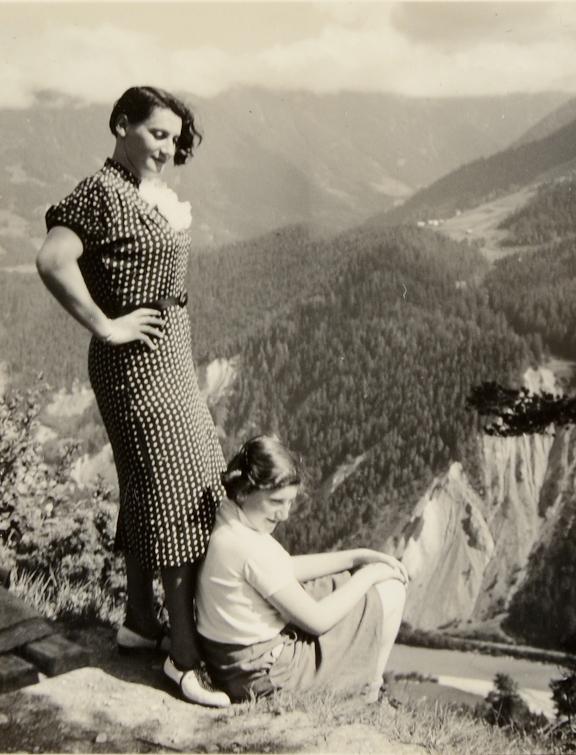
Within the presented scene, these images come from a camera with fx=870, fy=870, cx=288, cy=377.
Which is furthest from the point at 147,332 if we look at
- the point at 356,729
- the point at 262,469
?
the point at 356,729

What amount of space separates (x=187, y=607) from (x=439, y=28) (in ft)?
6.93

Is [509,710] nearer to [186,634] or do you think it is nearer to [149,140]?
[186,634]

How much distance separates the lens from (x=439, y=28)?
9.94ft

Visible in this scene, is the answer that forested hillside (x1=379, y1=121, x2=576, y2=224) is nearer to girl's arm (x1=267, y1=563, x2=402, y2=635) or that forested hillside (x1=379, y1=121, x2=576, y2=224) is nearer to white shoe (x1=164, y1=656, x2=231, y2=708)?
girl's arm (x1=267, y1=563, x2=402, y2=635)

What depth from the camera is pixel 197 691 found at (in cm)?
244

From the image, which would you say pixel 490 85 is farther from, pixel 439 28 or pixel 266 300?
pixel 266 300

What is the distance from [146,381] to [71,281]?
341 mm

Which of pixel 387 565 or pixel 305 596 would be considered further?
pixel 387 565

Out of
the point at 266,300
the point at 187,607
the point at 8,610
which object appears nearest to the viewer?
the point at 187,607

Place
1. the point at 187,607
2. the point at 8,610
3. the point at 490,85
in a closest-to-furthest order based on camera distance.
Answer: the point at 187,607 → the point at 8,610 → the point at 490,85

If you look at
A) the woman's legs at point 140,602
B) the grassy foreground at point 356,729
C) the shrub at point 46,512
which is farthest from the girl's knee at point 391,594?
the shrub at point 46,512

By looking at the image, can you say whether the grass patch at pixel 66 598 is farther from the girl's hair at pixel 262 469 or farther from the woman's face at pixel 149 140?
the woman's face at pixel 149 140

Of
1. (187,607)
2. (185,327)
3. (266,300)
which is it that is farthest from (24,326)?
(187,607)

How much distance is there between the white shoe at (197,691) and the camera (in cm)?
244
